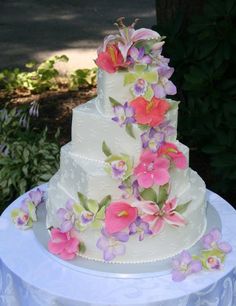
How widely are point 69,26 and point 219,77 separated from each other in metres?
4.48

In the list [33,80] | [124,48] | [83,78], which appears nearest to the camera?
[124,48]

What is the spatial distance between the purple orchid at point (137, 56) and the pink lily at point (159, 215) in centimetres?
51

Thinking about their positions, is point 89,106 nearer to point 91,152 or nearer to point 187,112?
point 91,152

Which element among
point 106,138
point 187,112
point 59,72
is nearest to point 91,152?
point 106,138

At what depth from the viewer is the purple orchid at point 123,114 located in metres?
2.32

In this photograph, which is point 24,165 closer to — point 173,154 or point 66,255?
point 66,255

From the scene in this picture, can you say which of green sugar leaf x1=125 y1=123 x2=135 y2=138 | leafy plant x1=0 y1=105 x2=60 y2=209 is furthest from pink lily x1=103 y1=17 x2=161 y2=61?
leafy plant x1=0 y1=105 x2=60 y2=209

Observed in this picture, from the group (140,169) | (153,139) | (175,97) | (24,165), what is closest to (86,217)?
(140,169)

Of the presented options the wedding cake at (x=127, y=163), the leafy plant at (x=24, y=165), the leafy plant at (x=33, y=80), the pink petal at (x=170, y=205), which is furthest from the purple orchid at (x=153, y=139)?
the leafy plant at (x=33, y=80)

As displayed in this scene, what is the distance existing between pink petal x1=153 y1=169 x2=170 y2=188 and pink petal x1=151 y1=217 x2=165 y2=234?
0.14 m

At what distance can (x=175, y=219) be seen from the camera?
7.91 ft

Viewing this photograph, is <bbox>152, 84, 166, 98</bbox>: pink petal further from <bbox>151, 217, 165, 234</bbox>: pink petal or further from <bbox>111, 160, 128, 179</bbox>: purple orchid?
<bbox>151, 217, 165, 234</bbox>: pink petal

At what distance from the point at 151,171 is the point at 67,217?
365 mm

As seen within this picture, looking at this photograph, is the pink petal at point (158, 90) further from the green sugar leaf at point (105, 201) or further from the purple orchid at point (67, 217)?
the purple orchid at point (67, 217)
